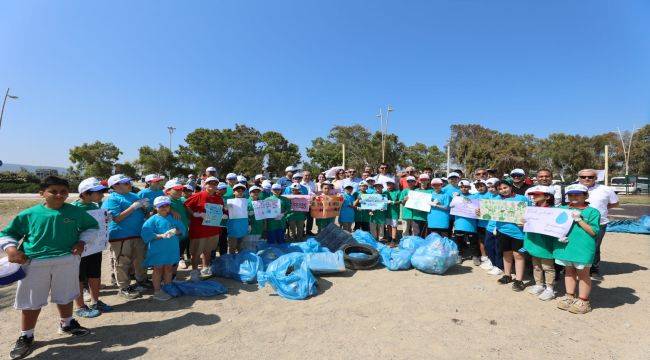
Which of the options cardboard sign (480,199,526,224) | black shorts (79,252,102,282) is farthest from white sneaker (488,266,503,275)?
black shorts (79,252,102,282)

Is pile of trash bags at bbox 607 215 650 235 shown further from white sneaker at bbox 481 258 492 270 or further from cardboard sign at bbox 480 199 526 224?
cardboard sign at bbox 480 199 526 224

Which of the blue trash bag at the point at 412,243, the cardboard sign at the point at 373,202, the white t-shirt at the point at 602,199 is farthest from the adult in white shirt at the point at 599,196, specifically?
the cardboard sign at the point at 373,202

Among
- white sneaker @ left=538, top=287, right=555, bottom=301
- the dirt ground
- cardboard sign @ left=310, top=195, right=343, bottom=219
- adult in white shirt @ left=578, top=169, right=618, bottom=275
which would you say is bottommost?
the dirt ground

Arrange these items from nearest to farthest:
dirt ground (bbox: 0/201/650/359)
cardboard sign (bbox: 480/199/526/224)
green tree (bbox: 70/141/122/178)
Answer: dirt ground (bbox: 0/201/650/359) → cardboard sign (bbox: 480/199/526/224) → green tree (bbox: 70/141/122/178)

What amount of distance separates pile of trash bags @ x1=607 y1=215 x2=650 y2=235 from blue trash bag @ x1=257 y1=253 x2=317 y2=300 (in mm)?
10875

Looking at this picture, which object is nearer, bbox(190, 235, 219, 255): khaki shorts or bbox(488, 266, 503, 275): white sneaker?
bbox(190, 235, 219, 255): khaki shorts

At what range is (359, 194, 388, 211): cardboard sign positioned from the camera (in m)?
8.00

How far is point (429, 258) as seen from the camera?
607cm

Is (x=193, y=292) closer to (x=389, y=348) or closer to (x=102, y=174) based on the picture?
(x=389, y=348)

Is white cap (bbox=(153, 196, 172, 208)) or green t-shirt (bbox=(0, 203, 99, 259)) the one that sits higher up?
white cap (bbox=(153, 196, 172, 208))

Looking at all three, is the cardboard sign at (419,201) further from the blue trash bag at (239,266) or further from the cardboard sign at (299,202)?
the blue trash bag at (239,266)

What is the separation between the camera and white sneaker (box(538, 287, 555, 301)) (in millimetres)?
4887

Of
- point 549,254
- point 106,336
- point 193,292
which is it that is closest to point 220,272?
point 193,292

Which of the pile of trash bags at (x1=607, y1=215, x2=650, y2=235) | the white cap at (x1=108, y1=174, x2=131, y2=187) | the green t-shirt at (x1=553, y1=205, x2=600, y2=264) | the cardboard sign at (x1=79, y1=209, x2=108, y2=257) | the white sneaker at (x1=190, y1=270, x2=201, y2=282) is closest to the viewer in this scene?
the cardboard sign at (x1=79, y1=209, x2=108, y2=257)
